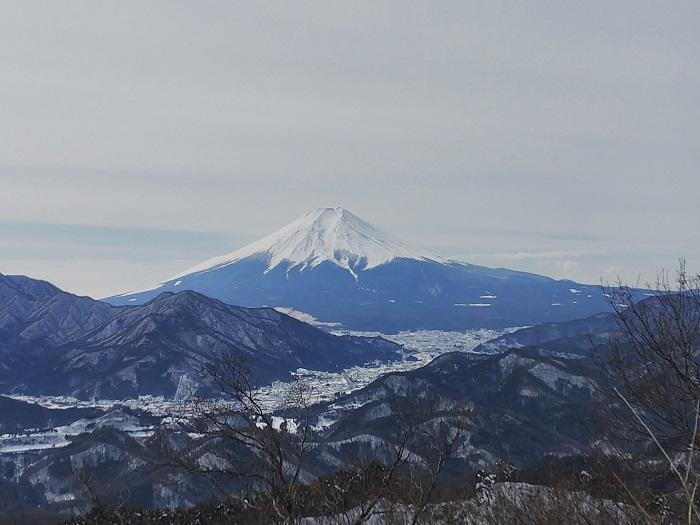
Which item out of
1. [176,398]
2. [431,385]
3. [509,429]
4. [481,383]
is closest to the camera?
[509,429]

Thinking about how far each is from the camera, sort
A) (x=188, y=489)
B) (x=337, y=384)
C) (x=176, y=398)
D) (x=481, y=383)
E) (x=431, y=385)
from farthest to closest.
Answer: (x=337, y=384) → (x=176, y=398) → (x=481, y=383) → (x=431, y=385) → (x=188, y=489)

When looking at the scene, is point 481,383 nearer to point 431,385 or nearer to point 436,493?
point 431,385

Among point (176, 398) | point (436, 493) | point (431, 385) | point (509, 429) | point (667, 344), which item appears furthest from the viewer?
point (176, 398)

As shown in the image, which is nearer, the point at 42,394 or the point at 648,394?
the point at 648,394

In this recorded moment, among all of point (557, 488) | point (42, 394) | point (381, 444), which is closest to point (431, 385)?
point (381, 444)

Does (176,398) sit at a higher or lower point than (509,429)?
lower

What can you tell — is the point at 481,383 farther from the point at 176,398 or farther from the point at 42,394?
the point at 42,394

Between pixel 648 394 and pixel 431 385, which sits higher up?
pixel 648 394

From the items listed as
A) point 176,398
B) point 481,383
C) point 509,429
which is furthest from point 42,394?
point 509,429

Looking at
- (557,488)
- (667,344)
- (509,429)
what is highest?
(667,344)
